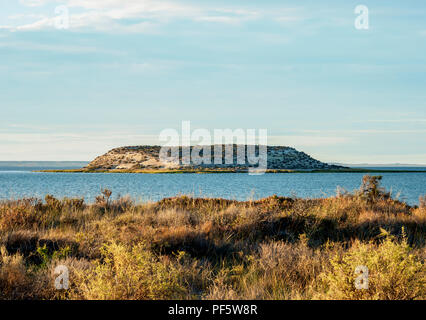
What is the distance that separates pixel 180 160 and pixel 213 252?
11105cm

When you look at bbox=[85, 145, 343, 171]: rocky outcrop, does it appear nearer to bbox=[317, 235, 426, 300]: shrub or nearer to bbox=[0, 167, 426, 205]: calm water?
bbox=[0, 167, 426, 205]: calm water

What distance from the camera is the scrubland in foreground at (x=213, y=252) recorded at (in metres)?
5.03

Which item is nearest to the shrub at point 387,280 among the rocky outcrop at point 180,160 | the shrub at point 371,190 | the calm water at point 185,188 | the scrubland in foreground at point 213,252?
the scrubland in foreground at point 213,252

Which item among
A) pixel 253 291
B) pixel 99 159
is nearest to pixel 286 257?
pixel 253 291

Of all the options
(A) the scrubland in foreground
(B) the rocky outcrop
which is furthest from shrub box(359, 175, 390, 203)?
(B) the rocky outcrop

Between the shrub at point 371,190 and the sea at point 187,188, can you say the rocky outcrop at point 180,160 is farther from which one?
the shrub at point 371,190

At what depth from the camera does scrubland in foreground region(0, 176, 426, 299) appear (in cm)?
503

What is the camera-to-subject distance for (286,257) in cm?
726

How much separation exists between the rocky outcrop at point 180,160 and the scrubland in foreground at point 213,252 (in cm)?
10297

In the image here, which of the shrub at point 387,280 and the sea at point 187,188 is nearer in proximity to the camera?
the shrub at point 387,280

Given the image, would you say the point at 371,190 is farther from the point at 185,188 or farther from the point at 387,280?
the point at 185,188

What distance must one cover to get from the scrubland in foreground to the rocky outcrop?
10297 centimetres
